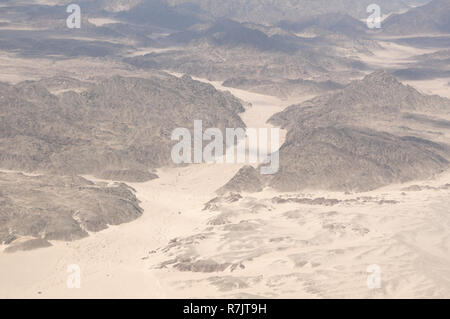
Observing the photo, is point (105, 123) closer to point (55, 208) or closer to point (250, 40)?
point (55, 208)

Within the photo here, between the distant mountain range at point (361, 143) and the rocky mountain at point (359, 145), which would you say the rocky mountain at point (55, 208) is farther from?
the rocky mountain at point (359, 145)

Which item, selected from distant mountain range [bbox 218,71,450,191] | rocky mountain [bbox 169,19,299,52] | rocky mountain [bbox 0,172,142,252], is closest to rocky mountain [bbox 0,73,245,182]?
rocky mountain [bbox 0,172,142,252]

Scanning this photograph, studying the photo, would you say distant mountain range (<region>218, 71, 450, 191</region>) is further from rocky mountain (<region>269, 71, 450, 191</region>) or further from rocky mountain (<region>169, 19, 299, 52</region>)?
rocky mountain (<region>169, 19, 299, 52</region>)

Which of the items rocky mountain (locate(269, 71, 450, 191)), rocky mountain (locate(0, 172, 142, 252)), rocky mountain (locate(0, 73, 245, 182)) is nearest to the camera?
rocky mountain (locate(0, 172, 142, 252))

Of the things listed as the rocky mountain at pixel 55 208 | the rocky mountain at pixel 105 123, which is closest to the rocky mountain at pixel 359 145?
the rocky mountain at pixel 105 123

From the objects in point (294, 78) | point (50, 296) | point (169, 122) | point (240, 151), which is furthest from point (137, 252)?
point (294, 78)
